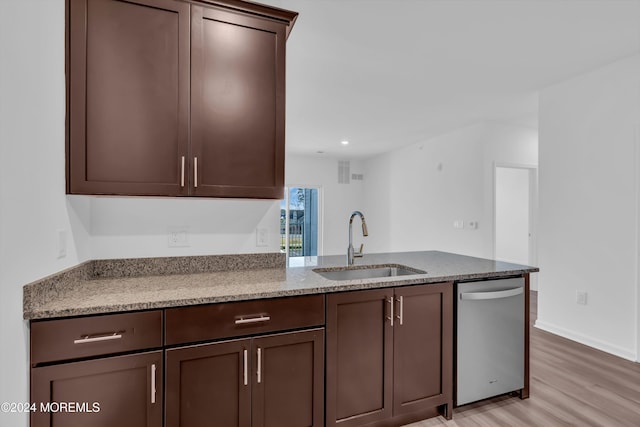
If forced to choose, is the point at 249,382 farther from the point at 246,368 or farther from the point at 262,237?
the point at 262,237

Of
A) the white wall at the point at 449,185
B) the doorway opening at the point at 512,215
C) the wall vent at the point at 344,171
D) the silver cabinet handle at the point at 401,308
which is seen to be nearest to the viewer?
the silver cabinet handle at the point at 401,308

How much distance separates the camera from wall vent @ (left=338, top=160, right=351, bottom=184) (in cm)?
789

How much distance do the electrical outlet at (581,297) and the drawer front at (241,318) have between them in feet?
9.79

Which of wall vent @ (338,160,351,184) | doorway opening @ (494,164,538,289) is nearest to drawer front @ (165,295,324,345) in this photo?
doorway opening @ (494,164,538,289)

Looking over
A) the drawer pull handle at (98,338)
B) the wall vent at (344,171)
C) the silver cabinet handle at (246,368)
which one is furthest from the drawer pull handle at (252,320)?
the wall vent at (344,171)

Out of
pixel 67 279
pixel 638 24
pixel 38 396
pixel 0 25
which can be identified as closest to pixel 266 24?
pixel 0 25

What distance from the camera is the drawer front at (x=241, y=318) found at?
1400 mm

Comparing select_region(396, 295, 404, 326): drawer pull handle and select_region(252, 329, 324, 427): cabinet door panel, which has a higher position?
select_region(396, 295, 404, 326): drawer pull handle

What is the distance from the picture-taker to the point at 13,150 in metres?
1.18

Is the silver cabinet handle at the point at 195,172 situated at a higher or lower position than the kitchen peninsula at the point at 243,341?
higher

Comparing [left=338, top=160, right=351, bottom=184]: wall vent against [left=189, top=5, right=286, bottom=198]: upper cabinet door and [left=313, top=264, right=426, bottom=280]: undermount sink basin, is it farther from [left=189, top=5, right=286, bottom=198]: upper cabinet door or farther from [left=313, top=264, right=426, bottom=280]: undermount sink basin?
[left=189, top=5, right=286, bottom=198]: upper cabinet door

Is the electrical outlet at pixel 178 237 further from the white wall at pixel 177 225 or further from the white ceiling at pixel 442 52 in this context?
the white ceiling at pixel 442 52

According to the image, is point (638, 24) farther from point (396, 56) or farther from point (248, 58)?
point (248, 58)

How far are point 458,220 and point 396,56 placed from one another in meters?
3.15
